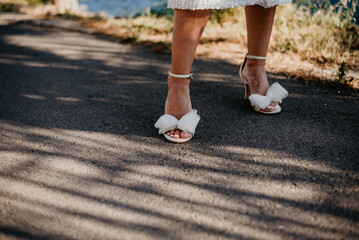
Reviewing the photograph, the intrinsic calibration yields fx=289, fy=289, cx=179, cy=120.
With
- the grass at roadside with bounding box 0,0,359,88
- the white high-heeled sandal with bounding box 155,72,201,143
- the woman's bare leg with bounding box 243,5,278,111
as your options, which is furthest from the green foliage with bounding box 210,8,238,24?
the white high-heeled sandal with bounding box 155,72,201,143

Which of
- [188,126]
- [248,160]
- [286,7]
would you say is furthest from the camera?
[286,7]

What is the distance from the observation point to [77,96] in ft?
7.42

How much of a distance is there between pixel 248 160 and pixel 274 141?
0.25 metres

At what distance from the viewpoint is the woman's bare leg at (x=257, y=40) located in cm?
181

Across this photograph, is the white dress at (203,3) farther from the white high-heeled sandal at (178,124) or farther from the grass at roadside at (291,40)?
the grass at roadside at (291,40)

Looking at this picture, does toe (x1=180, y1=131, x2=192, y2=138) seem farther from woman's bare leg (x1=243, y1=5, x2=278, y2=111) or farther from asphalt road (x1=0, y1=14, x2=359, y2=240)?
woman's bare leg (x1=243, y1=5, x2=278, y2=111)

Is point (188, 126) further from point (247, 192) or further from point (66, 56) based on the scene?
point (66, 56)

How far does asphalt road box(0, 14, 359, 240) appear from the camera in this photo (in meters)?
1.07

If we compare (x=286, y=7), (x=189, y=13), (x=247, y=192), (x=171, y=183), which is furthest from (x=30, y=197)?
(x=286, y=7)

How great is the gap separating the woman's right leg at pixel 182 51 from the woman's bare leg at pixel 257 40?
0.42m

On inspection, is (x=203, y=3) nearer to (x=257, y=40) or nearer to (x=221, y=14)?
(x=257, y=40)

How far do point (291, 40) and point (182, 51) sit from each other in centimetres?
196

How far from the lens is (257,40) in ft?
6.15

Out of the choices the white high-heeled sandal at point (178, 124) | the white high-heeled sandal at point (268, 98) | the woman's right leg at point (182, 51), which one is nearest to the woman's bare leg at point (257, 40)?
the white high-heeled sandal at point (268, 98)
